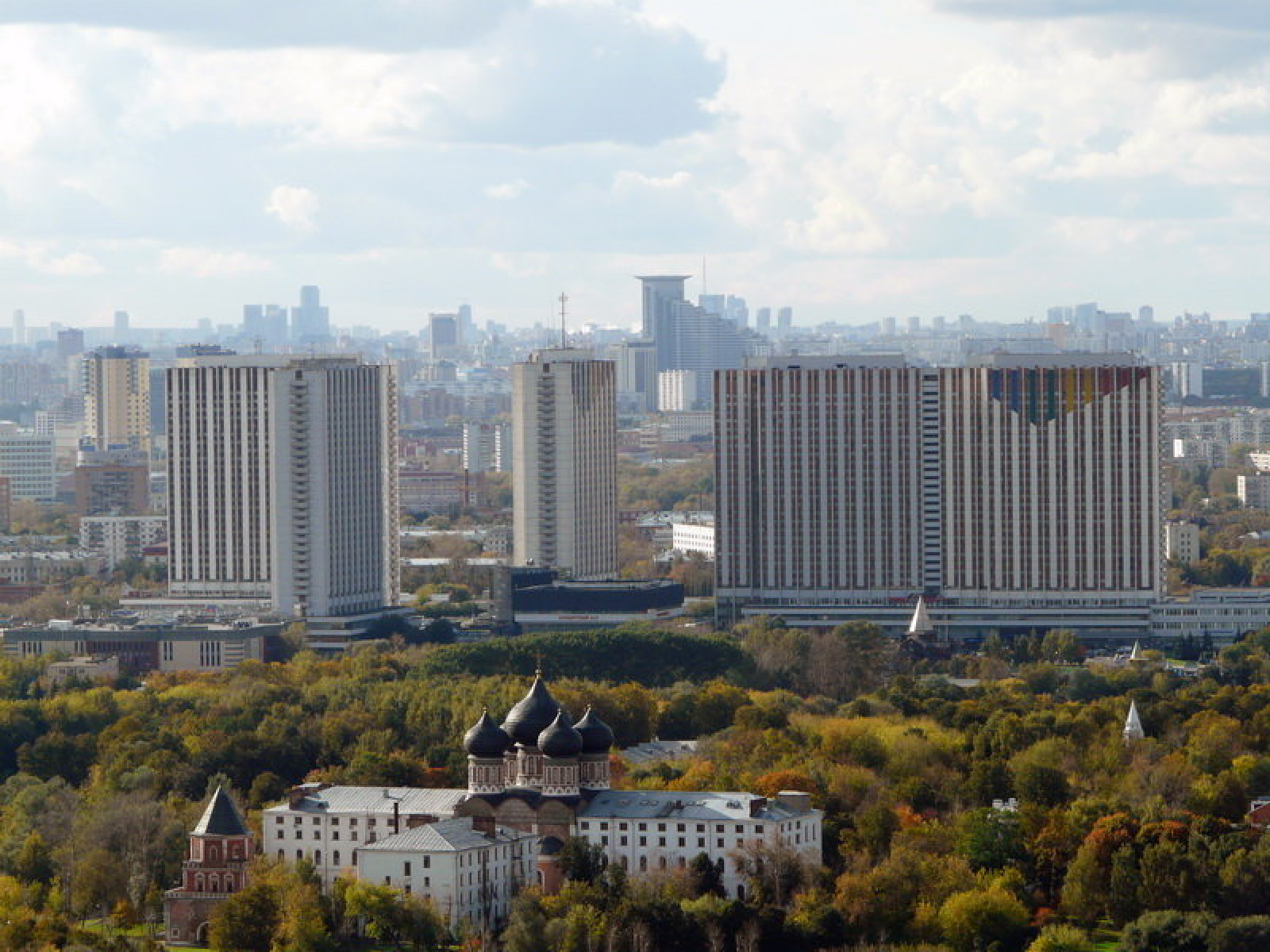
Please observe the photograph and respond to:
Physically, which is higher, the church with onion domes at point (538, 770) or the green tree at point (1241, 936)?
the church with onion domes at point (538, 770)

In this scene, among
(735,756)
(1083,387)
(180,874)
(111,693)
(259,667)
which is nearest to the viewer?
(180,874)

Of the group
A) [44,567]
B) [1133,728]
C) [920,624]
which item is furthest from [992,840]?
[44,567]

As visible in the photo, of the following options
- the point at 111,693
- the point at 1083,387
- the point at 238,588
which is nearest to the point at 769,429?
the point at 1083,387

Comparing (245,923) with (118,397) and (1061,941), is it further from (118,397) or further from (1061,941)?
(118,397)

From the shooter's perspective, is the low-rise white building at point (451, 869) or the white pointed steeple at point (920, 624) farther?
the white pointed steeple at point (920, 624)

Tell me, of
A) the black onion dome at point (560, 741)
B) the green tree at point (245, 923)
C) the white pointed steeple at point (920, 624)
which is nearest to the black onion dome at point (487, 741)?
the black onion dome at point (560, 741)

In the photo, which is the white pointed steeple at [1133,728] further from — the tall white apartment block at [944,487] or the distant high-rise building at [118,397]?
the distant high-rise building at [118,397]

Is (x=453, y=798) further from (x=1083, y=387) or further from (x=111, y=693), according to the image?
(x=1083, y=387)
